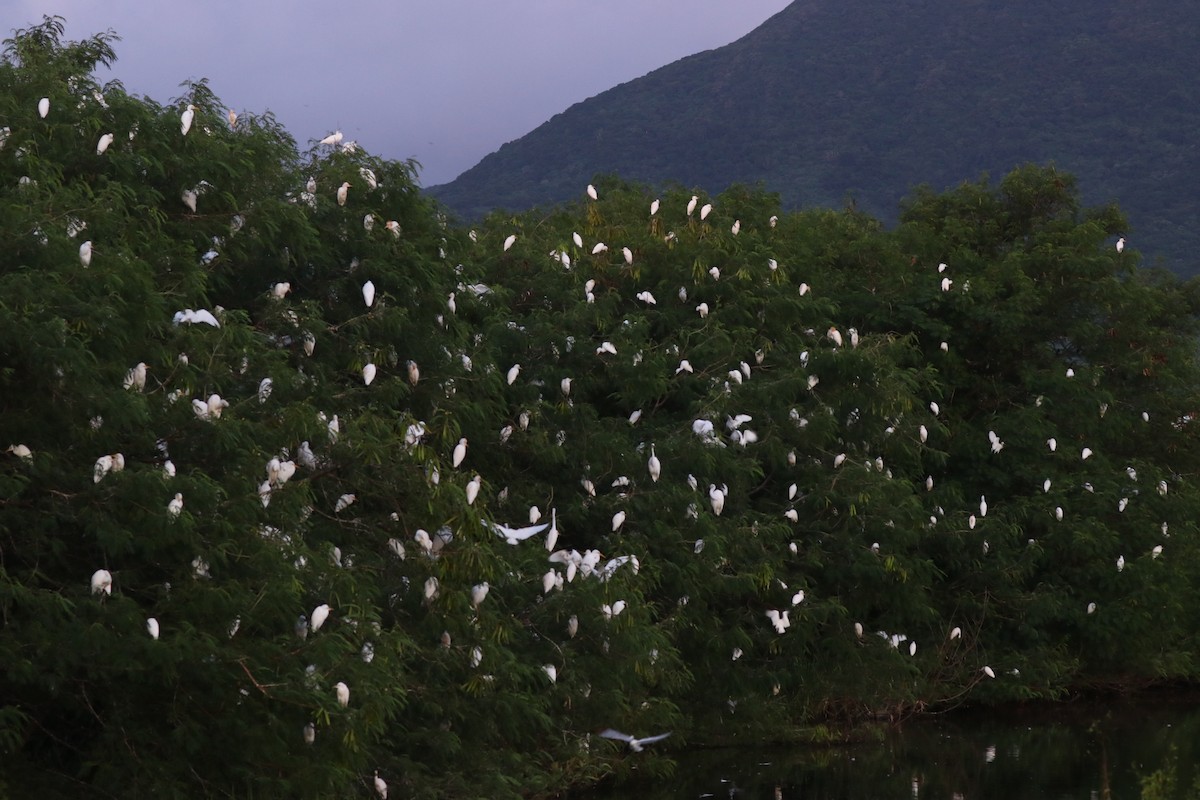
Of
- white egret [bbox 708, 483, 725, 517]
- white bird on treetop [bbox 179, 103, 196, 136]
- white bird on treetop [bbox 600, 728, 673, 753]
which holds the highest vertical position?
white bird on treetop [bbox 179, 103, 196, 136]

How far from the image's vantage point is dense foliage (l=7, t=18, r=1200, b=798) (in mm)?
7238

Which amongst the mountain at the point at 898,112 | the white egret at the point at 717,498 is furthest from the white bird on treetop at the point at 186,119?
the mountain at the point at 898,112

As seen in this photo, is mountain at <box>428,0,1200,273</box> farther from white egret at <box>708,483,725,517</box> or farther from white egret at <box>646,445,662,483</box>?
white egret at <box>646,445,662,483</box>

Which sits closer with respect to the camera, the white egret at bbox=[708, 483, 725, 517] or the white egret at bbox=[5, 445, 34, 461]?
the white egret at bbox=[5, 445, 34, 461]

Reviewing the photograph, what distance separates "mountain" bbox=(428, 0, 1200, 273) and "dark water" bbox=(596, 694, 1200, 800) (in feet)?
127

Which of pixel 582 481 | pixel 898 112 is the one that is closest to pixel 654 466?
pixel 582 481

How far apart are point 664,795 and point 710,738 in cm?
152

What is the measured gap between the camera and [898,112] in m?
64.8

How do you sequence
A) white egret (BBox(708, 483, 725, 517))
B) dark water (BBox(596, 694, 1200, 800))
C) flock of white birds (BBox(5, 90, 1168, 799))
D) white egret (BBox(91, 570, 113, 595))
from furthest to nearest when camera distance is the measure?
white egret (BBox(708, 483, 725, 517)), dark water (BBox(596, 694, 1200, 800)), flock of white birds (BBox(5, 90, 1168, 799)), white egret (BBox(91, 570, 113, 595))

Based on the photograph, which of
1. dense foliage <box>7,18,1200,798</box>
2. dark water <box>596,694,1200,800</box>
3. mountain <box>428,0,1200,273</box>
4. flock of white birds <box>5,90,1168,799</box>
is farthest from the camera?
mountain <box>428,0,1200,273</box>

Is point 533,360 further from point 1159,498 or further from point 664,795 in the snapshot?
point 1159,498

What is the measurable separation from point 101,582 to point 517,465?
5079mm

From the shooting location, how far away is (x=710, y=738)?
13.0 m

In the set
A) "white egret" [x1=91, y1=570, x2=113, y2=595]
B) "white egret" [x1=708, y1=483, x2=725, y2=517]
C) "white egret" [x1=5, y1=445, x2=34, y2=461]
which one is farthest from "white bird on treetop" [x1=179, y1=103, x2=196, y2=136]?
"white egret" [x1=708, y1=483, x2=725, y2=517]
